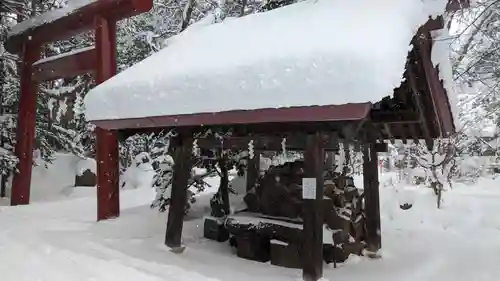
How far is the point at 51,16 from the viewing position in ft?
28.3

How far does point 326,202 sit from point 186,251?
6.26ft

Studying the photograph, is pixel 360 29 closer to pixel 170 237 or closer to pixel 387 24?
pixel 387 24

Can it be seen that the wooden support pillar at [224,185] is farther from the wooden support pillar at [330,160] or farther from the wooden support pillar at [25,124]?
the wooden support pillar at [25,124]

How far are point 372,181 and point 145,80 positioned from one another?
3.36 metres

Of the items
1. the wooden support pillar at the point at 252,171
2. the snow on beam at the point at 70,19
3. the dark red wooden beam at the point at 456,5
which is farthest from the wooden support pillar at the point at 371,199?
the snow on beam at the point at 70,19

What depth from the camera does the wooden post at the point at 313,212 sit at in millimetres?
Result: 4492

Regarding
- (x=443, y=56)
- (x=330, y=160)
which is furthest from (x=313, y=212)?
(x=330, y=160)

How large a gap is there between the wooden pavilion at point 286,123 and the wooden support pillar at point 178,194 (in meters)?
0.01

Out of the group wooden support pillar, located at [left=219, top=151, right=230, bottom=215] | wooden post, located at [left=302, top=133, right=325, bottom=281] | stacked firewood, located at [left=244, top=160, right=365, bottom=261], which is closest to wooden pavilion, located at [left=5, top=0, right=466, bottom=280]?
wooden post, located at [left=302, top=133, right=325, bottom=281]

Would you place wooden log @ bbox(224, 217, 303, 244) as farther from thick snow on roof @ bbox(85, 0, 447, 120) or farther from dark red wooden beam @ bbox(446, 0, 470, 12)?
dark red wooden beam @ bbox(446, 0, 470, 12)

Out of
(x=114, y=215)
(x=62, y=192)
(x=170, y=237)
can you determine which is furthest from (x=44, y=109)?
(x=170, y=237)

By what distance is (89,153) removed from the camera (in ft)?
48.9

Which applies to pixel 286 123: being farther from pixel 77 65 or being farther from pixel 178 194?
pixel 77 65

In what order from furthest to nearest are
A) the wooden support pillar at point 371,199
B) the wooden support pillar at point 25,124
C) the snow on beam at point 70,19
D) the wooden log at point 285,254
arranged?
1. the wooden support pillar at point 25,124
2. the snow on beam at point 70,19
3. the wooden support pillar at point 371,199
4. the wooden log at point 285,254
